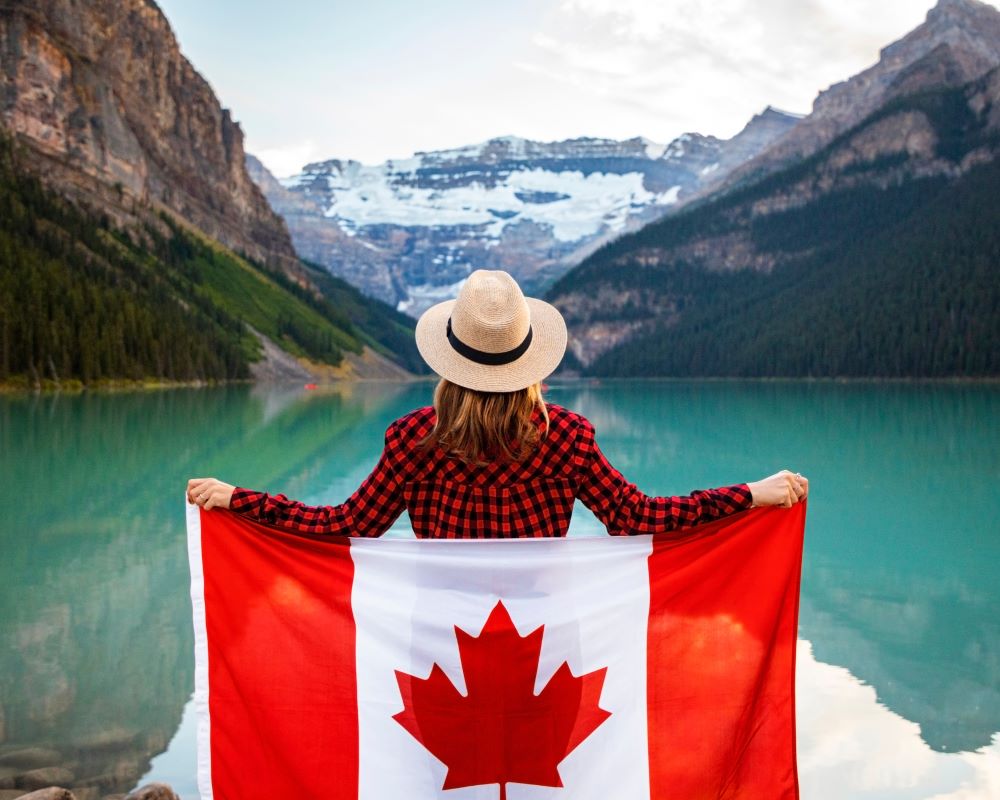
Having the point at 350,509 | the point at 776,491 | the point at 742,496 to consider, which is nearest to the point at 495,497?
the point at 350,509

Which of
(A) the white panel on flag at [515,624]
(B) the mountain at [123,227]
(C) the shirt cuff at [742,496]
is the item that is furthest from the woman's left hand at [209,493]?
(B) the mountain at [123,227]

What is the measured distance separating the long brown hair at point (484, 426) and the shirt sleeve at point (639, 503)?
0.98 feet

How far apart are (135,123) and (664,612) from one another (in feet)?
566

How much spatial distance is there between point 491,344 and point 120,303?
96.9 metres

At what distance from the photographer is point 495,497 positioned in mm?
4137

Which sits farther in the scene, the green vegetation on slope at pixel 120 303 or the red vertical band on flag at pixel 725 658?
the green vegetation on slope at pixel 120 303

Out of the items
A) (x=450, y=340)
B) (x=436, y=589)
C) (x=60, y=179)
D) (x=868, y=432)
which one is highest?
(x=60, y=179)

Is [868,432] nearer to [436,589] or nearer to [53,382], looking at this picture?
[436,589]

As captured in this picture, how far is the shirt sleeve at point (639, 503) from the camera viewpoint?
4152 millimetres

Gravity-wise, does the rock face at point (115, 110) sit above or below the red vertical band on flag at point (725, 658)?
above

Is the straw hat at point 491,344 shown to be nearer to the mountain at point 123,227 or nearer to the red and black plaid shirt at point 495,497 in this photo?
the red and black plaid shirt at point 495,497

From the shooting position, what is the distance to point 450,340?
162 inches

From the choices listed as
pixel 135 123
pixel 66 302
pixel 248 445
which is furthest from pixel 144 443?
pixel 135 123

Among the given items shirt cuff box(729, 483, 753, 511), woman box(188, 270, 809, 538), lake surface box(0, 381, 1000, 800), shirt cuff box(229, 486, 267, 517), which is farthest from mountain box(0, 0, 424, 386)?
shirt cuff box(729, 483, 753, 511)
